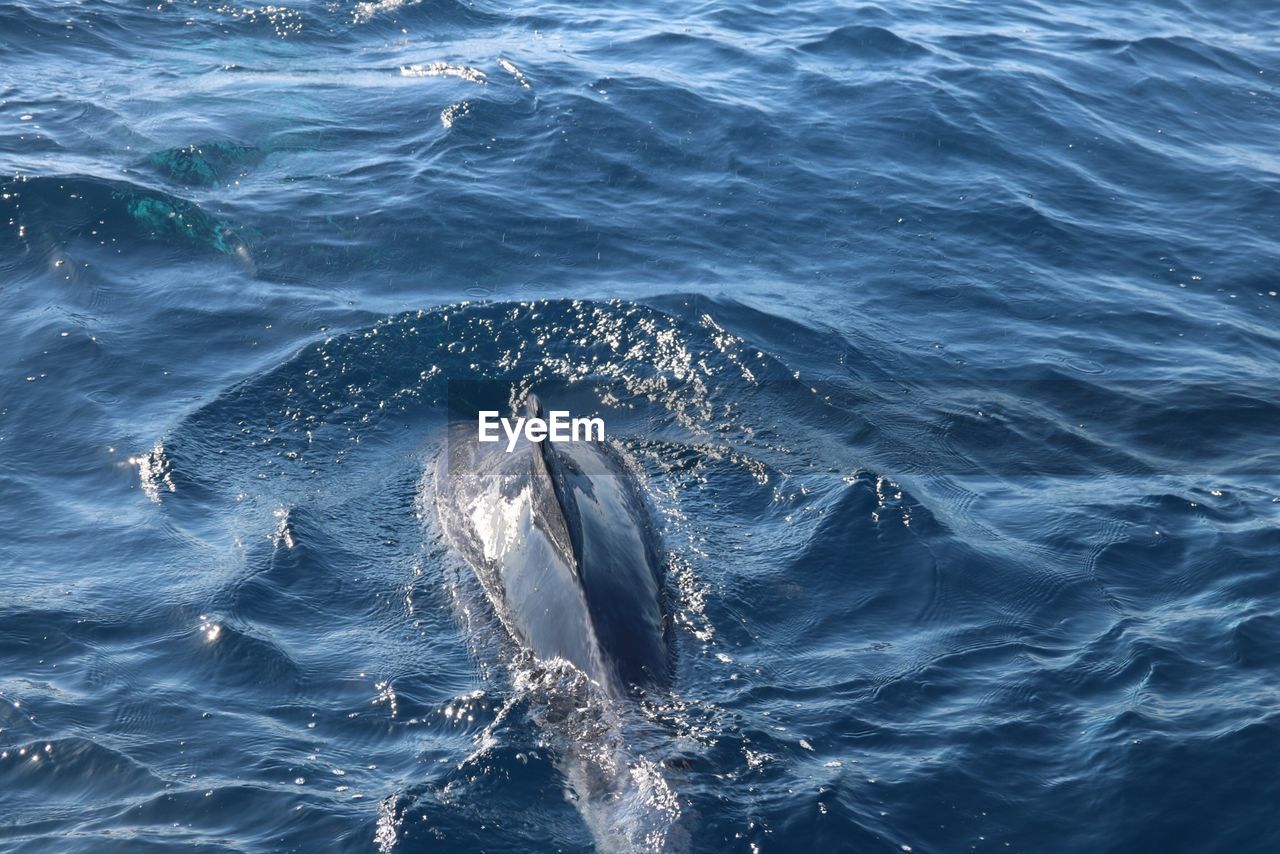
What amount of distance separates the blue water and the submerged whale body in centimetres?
31

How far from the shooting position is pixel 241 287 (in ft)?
49.2

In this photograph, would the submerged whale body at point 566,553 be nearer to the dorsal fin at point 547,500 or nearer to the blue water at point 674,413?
the dorsal fin at point 547,500

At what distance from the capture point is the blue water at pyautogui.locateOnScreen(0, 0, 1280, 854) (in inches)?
326

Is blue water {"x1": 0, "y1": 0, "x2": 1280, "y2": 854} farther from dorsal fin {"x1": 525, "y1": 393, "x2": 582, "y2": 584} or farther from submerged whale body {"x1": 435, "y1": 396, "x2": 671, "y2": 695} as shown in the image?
dorsal fin {"x1": 525, "y1": 393, "x2": 582, "y2": 584}

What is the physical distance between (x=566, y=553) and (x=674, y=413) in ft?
12.7

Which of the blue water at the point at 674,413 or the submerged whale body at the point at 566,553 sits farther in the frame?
the submerged whale body at the point at 566,553

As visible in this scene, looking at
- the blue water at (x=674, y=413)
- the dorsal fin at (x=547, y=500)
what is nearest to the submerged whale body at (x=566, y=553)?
the dorsal fin at (x=547, y=500)

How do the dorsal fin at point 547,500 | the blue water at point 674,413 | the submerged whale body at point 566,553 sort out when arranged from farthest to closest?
the dorsal fin at point 547,500, the submerged whale body at point 566,553, the blue water at point 674,413

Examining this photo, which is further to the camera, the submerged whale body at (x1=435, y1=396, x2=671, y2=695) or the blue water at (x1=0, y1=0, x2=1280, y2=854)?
the submerged whale body at (x1=435, y1=396, x2=671, y2=695)

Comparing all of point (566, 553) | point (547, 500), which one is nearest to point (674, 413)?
point (547, 500)

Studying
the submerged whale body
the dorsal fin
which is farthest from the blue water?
the dorsal fin

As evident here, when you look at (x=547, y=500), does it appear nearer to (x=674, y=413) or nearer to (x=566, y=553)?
(x=566, y=553)

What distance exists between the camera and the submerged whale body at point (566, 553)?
29.5ft

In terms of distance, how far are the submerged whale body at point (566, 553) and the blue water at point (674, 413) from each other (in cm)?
31
